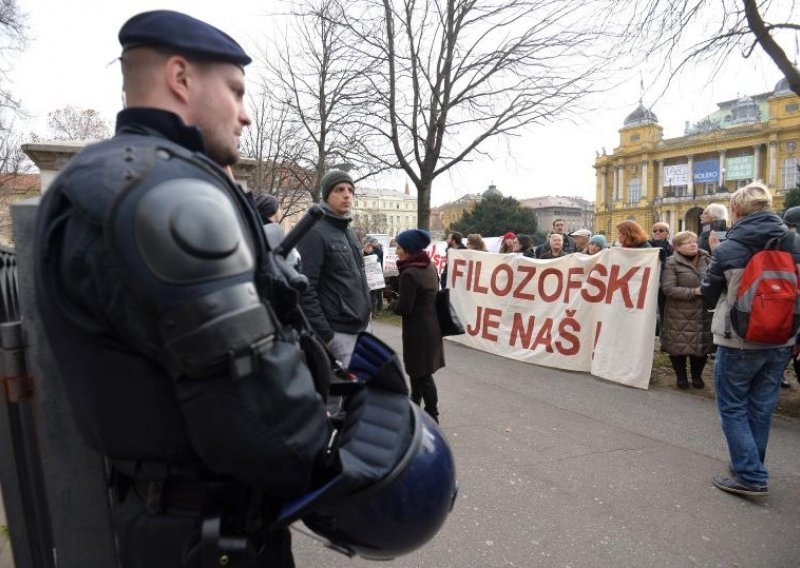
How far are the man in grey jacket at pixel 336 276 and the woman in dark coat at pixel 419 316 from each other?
0.79 metres

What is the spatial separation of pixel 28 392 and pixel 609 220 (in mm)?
92252

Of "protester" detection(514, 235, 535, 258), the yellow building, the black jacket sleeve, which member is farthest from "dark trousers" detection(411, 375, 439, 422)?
the yellow building

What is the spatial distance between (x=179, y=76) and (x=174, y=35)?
0.29ft

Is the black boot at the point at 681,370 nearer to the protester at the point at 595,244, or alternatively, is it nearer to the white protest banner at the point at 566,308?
the white protest banner at the point at 566,308

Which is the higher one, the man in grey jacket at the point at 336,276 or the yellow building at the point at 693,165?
the yellow building at the point at 693,165

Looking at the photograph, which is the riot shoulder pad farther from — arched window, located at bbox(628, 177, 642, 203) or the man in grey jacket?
arched window, located at bbox(628, 177, 642, 203)

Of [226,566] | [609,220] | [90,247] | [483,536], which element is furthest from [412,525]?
[609,220]

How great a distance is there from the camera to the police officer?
1.05 m

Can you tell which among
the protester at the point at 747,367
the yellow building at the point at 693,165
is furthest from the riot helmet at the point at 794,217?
the yellow building at the point at 693,165

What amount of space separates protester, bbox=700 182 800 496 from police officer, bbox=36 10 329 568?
11.4ft

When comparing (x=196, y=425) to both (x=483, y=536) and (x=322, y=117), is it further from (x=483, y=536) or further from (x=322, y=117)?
(x=322, y=117)

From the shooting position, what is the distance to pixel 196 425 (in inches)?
43.3

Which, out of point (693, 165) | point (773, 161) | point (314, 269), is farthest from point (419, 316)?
point (693, 165)

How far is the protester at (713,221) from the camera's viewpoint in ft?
21.5
